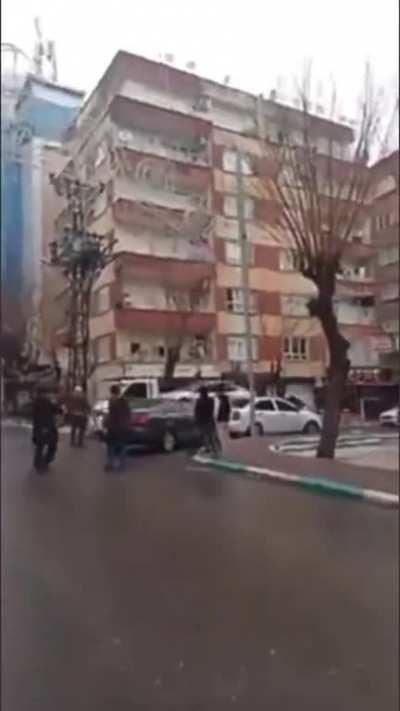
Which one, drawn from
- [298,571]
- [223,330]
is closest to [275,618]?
[298,571]

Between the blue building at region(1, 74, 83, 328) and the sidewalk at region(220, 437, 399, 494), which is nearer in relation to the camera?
the blue building at region(1, 74, 83, 328)

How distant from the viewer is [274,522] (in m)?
4.17

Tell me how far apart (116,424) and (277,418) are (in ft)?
0.83

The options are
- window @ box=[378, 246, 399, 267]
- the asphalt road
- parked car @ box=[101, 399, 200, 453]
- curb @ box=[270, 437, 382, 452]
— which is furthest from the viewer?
the asphalt road

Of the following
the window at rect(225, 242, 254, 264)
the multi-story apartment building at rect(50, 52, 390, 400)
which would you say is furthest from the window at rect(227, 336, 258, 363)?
the window at rect(225, 242, 254, 264)

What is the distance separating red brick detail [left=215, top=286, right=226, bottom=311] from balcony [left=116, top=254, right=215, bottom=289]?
0.9 inches

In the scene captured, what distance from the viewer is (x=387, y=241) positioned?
147 cm

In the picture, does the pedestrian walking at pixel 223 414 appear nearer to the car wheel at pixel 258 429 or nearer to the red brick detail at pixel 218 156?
the car wheel at pixel 258 429

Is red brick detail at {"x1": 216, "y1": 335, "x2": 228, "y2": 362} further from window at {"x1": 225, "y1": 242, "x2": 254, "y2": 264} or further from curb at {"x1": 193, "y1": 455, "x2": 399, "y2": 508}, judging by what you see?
curb at {"x1": 193, "y1": 455, "x2": 399, "y2": 508}

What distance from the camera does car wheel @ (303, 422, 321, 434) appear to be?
1.38m

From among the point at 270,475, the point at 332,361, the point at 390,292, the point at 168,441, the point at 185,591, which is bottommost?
the point at 185,591

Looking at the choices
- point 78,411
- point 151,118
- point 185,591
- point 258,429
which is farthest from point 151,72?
point 185,591

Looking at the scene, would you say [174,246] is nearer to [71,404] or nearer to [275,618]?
[71,404]

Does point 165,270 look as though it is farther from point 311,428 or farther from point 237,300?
point 311,428
